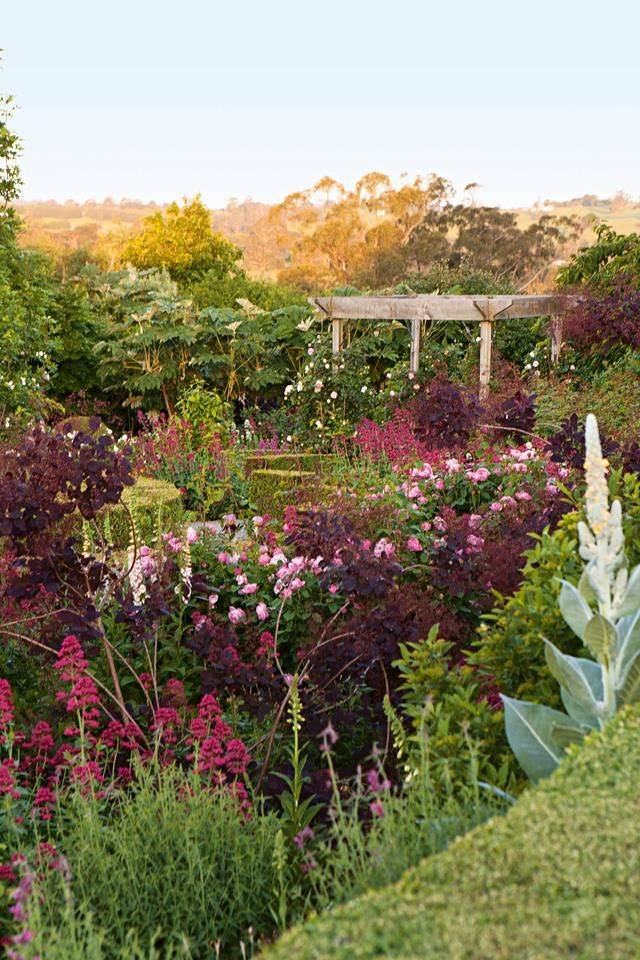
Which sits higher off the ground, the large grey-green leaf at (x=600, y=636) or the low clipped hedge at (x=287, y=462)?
the large grey-green leaf at (x=600, y=636)

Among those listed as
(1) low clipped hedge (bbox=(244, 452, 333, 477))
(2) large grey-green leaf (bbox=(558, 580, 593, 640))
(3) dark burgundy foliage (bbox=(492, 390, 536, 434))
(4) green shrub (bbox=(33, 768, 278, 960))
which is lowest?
(1) low clipped hedge (bbox=(244, 452, 333, 477))

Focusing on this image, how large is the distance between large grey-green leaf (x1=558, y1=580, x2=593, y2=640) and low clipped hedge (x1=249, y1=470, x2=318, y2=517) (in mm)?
5754

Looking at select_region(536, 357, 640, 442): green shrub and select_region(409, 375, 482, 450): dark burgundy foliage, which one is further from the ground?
select_region(409, 375, 482, 450): dark burgundy foliage

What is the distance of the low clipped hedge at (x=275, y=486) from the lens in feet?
27.9

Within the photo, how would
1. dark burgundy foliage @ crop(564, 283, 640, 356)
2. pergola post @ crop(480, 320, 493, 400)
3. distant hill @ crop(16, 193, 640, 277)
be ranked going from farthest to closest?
distant hill @ crop(16, 193, 640, 277), pergola post @ crop(480, 320, 493, 400), dark burgundy foliage @ crop(564, 283, 640, 356)

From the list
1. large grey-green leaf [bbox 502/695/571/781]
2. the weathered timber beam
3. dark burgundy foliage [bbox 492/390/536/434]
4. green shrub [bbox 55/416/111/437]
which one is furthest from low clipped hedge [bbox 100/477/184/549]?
the weathered timber beam

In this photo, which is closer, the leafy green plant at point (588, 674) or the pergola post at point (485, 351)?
the leafy green plant at point (588, 674)

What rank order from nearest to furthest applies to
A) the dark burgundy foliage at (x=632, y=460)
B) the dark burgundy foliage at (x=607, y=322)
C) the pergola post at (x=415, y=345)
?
the dark burgundy foliage at (x=632, y=460) < the dark burgundy foliage at (x=607, y=322) < the pergola post at (x=415, y=345)

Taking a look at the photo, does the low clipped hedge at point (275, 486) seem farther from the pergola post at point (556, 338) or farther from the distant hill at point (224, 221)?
the distant hill at point (224, 221)

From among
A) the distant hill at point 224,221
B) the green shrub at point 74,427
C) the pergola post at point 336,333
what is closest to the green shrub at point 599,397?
the pergola post at point 336,333

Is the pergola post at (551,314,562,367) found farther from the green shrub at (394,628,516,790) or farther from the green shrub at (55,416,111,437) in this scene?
the green shrub at (394,628,516,790)

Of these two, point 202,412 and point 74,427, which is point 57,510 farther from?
point 202,412

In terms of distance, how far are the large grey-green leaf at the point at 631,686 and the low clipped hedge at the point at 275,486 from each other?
5743 mm

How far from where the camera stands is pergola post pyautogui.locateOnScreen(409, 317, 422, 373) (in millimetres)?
12945
